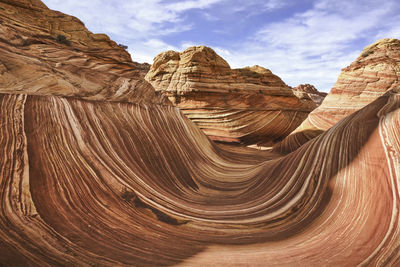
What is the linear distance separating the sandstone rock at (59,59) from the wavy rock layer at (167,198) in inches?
11.0

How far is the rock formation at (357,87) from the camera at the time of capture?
5.41 meters

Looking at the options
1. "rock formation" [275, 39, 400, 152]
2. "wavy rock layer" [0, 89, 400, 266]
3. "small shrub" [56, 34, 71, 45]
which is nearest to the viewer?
"wavy rock layer" [0, 89, 400, 266]

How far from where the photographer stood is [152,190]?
191cm

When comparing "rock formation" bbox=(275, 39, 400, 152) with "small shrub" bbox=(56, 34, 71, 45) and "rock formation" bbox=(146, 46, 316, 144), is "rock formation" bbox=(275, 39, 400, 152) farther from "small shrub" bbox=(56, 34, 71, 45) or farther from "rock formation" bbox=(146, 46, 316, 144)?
"small shrub" bbox=(56, 34, 71, 45)

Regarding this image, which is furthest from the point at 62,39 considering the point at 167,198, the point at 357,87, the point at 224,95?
the point at 357,87

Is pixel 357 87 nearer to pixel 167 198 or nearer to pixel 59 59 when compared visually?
pixel 167 198

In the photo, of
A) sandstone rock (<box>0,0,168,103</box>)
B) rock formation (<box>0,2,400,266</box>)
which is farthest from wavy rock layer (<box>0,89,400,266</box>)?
sandstone rock (<box>0,0,168,103</box>)

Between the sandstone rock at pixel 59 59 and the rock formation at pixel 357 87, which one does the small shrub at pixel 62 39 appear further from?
the rock formation at pixel 357 87

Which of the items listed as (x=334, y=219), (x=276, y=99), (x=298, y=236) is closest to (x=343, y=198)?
(x=334, y=219)

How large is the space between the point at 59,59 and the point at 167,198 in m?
2.13

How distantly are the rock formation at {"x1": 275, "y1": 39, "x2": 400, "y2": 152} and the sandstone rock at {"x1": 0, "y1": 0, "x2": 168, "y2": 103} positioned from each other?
151 inches

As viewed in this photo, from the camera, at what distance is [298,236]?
146 cm

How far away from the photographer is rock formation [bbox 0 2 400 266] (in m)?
1.14

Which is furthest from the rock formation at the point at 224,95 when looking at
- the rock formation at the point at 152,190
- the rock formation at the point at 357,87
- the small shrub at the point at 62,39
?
the rock formation at the point at 152,190
